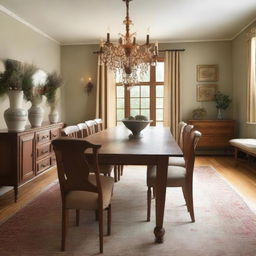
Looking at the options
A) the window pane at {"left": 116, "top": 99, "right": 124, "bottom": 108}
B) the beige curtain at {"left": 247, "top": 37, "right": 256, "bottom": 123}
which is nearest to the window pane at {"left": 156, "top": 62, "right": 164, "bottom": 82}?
the window pane at {"left": 116, "top": 99, "right": 124, "bottom": 108}

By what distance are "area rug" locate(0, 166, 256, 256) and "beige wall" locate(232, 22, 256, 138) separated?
8.72 ft

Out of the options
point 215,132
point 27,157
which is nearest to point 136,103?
point 215,132

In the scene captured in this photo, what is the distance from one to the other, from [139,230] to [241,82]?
449 cm

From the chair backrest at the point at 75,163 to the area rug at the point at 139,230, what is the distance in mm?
533

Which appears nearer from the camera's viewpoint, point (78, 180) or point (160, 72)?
point (78, 180)

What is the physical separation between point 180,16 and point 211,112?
2.61 meters

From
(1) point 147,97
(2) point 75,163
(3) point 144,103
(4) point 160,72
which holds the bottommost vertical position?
(2) point 75,163

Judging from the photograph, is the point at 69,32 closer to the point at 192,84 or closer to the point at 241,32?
the point at 192,84

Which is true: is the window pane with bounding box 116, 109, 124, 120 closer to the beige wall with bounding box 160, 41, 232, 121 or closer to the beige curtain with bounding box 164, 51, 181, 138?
the beige curtain with bounding box 164, 51, 181, 138

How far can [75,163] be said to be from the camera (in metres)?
2.04

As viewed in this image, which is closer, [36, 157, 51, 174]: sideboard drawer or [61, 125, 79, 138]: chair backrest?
[61, 125, 79, 138]: chair backrest

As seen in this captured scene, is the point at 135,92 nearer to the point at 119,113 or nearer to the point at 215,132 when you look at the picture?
the point at 119,113

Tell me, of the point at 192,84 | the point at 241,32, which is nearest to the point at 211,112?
the point at 192,84

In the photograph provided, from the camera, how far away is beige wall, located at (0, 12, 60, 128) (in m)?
4.22
